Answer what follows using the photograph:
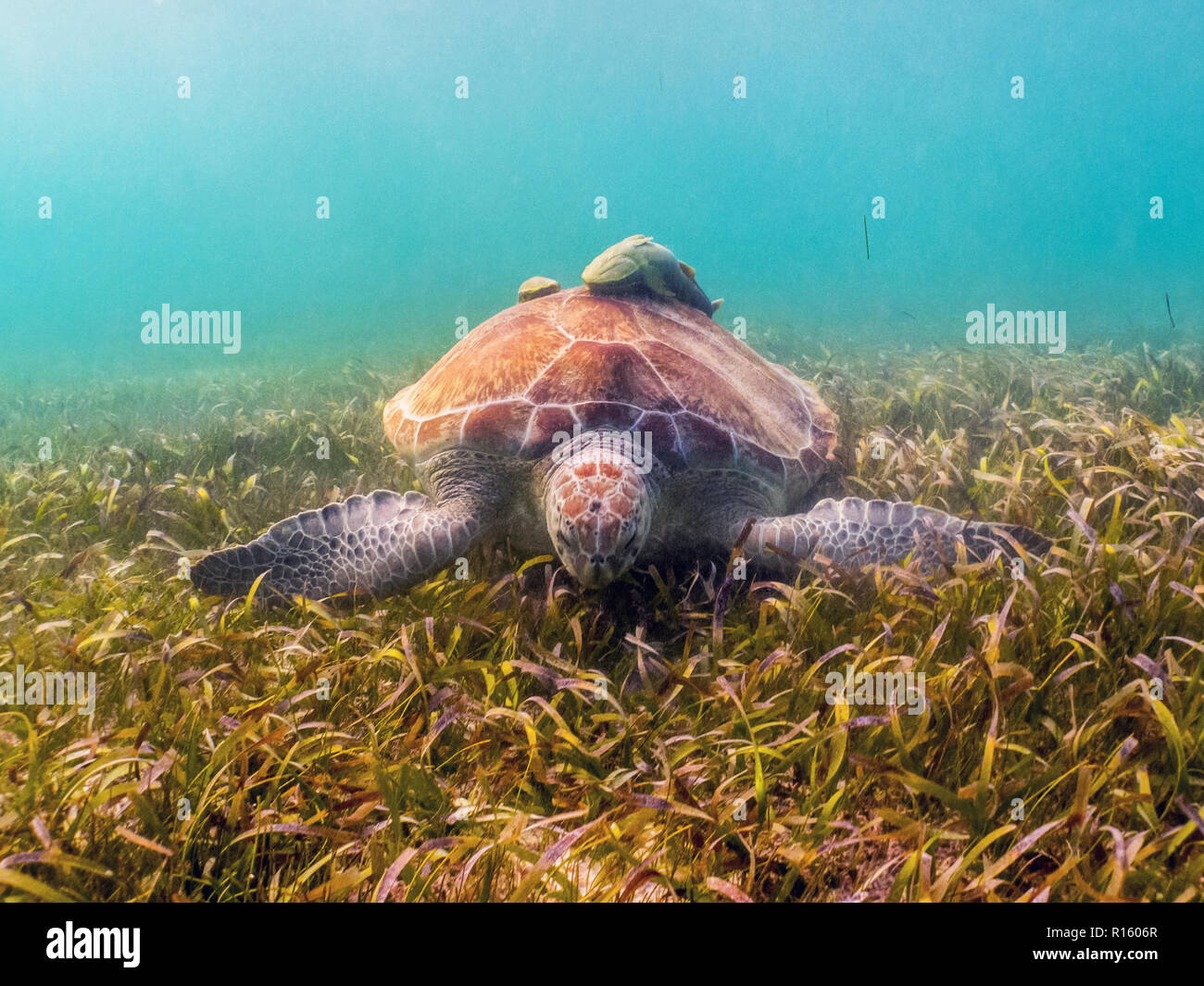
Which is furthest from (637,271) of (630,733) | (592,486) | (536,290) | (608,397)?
(630,733)

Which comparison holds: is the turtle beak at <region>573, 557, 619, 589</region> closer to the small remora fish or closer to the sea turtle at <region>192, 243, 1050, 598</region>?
the sea turtle at <region>192, 243, 1050, 598</region>

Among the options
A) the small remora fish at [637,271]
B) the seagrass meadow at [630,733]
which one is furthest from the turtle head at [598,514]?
the small remora fish at [637,271]

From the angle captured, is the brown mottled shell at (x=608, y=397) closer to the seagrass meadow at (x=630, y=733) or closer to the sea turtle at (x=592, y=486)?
the sea turtle at (x=592, y=486)

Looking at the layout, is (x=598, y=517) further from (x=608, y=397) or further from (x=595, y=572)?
(x=608, y=397)

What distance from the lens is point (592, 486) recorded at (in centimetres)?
239

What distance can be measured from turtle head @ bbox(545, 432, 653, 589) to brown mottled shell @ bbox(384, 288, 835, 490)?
30cm

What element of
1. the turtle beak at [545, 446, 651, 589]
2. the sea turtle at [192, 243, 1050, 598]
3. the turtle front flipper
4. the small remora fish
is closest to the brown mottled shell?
the sea turtle at [192, 243, 1050, 598]

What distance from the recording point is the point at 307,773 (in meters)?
1.60

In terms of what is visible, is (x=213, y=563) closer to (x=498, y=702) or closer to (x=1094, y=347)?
(x=498, y=702)

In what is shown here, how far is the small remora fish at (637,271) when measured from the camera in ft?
12.6

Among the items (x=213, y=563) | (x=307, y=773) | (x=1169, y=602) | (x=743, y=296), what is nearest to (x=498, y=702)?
(x=307, y=773)

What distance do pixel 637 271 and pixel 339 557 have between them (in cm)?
246

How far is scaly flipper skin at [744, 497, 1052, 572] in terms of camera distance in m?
2.47

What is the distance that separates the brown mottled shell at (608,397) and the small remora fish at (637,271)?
8.2 inches
